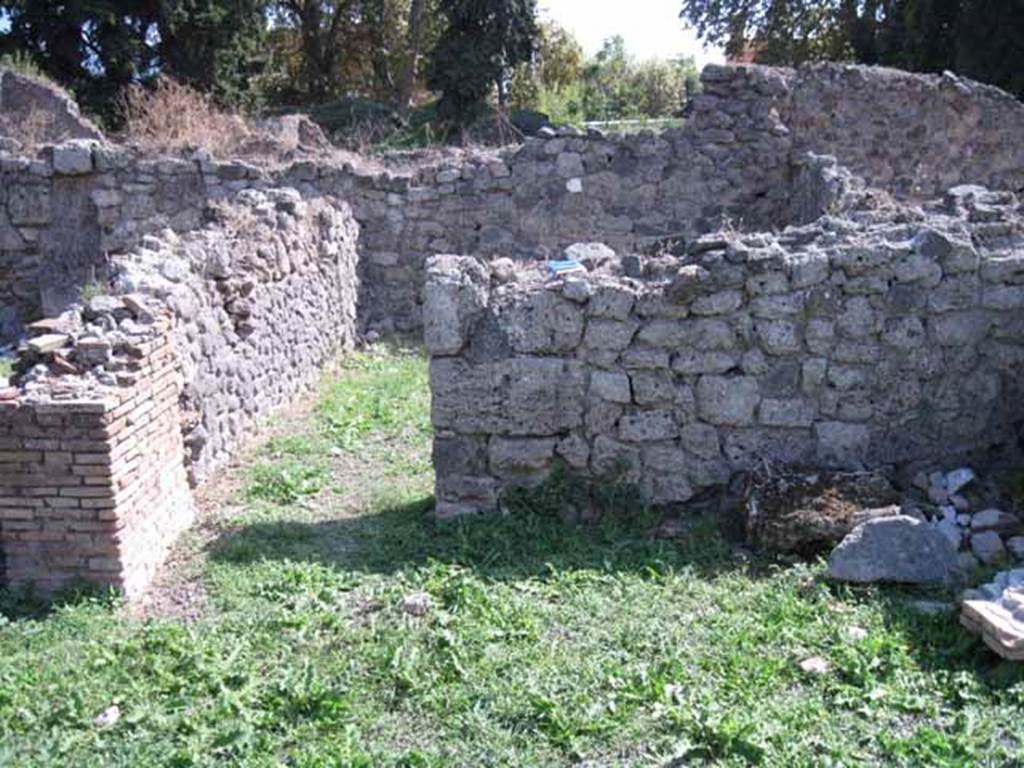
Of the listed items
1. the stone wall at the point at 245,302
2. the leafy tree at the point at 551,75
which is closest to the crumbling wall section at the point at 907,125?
the stone wall at the point at 245,302

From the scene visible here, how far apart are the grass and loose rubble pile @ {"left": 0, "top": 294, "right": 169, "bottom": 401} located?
1026 mm

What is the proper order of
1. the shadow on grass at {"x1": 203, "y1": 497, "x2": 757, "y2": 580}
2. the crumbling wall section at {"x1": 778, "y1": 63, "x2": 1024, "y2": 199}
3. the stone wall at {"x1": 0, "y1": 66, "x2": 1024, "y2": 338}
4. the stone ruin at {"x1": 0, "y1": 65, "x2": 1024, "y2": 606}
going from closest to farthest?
1. the stone ruin at {"x1": 0, "y1": 65, "x2": 1024, "y2": 606}
2. the shadow on grass at {"x1": 203, "y1": 497, "x2": 757, "y2": 580}
3. the stone wall at {"x1": 0, "y1": 66, "x2": 1024, "y2": 338}
4. the crumbling wall section at {"x1": 778, "y1": 63, "x2": 1024, "y2": 199}

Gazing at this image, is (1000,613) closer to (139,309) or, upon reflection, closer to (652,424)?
(652,424)

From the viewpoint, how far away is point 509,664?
404 cm

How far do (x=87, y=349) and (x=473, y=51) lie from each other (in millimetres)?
17571

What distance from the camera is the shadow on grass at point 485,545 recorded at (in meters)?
4.96

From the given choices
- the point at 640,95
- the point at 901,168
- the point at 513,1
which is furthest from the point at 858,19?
the point at 901,168

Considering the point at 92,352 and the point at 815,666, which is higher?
the point at 92,352

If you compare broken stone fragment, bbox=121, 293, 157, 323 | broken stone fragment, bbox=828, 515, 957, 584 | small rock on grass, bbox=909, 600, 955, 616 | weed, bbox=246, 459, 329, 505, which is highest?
broken stone fragment, bbox=121, 293, 157, 323

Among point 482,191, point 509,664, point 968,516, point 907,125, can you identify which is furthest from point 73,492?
point 907,125

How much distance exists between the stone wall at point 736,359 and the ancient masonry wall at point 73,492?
1.61 m

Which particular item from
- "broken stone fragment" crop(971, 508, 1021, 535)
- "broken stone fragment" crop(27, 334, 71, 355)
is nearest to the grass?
"broken stone fragment" crop(971, 508, 1021, 535)

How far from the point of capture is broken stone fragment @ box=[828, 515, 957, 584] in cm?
450

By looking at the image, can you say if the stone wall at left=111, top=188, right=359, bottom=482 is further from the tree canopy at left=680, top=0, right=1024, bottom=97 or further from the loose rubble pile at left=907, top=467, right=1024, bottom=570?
the tree canopy at left=680, top=0, right=1024, bottom=97
